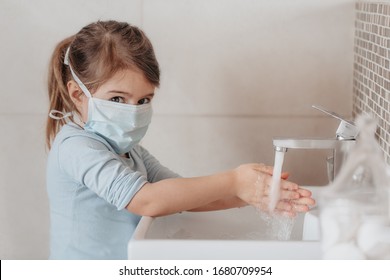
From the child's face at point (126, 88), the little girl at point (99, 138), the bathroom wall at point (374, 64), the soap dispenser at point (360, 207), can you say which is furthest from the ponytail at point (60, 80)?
the soap dispenser at point (360, 207)

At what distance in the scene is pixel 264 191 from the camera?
1.19 m

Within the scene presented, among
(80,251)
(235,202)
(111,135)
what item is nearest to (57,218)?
(80,251)

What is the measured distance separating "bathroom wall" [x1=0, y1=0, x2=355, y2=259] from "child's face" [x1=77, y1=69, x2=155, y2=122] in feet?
1.16

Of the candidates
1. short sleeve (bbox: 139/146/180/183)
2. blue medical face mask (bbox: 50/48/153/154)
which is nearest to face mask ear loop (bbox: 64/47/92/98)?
blue medical face mask (bbox: 50/48/153/154)

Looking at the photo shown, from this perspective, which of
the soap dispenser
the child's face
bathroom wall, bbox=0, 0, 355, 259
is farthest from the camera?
bathroom wall, bbox=0, 0, 355, 259

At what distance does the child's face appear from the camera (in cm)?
128

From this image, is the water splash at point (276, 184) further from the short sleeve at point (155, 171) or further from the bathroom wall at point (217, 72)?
the bathroom wall at point (217, 72)

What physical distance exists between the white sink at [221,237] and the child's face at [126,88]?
0.22 metres

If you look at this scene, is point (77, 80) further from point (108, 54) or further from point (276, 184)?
point (276, 184)

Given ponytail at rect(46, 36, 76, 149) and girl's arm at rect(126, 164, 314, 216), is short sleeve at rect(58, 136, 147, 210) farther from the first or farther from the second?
ponytail at rect(46, 36, 76, 149)

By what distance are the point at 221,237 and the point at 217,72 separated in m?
0.47

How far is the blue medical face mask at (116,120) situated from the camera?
129 cm

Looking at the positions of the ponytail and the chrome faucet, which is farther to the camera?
the ponytail

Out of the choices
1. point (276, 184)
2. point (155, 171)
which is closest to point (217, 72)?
point (155, 171)
